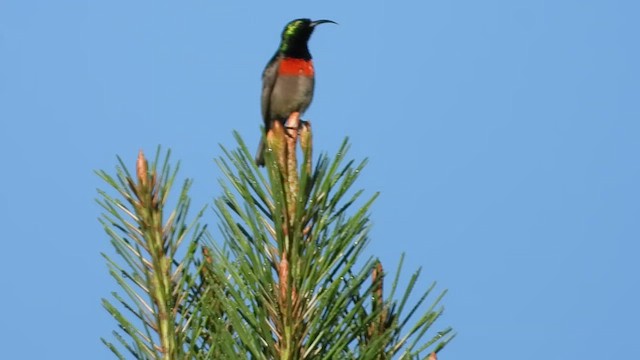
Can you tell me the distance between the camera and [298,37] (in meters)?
12.6

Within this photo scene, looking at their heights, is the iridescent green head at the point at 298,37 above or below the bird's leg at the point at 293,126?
above

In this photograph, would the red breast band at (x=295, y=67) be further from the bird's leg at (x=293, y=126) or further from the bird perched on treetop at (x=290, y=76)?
the bird's leg at (x=293, y=126)

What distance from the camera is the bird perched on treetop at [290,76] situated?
1209 cm

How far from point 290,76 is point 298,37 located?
2.21 ft

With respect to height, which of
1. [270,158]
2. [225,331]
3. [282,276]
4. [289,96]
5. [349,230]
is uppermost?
[289,96]

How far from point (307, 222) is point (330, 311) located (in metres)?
0.32

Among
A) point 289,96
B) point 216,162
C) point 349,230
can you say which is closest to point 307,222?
point 349,230

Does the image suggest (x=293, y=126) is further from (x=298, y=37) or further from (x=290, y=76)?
(x=298, y=37)

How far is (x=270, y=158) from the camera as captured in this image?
10.2ft

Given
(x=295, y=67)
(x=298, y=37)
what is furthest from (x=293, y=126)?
(x=298, y=37)

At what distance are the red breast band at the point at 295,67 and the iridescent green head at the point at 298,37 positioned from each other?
11cm

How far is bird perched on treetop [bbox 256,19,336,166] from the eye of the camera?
1209cm

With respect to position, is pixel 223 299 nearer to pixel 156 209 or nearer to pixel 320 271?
pixel 320 271

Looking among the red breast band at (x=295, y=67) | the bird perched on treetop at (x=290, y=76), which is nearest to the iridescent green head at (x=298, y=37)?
the bird perched on treetop at (x=290, y=76)
